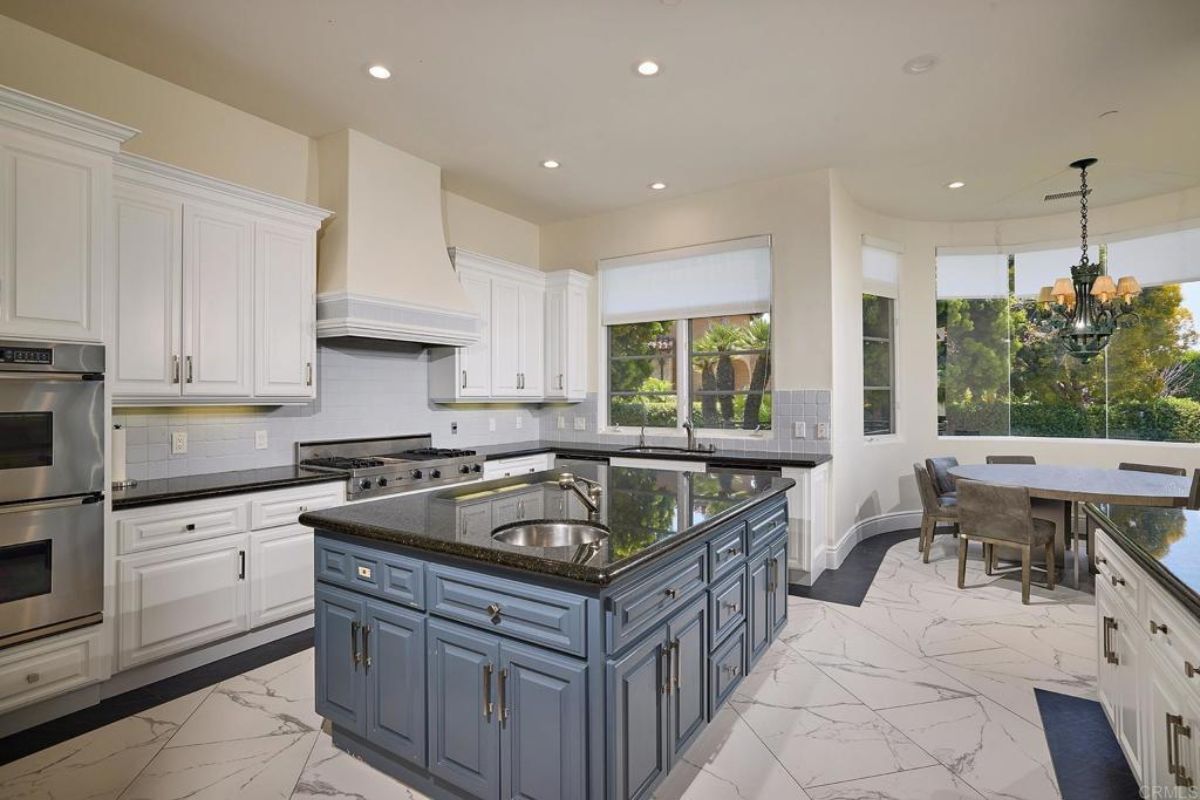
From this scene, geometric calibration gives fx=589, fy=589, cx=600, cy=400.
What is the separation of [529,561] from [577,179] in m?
3.92

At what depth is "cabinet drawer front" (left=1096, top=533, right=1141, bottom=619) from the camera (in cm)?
197

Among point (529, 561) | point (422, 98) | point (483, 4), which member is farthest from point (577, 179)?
point (529, 561)

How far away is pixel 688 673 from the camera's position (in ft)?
6.79

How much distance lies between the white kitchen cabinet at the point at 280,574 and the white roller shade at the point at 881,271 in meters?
5.25

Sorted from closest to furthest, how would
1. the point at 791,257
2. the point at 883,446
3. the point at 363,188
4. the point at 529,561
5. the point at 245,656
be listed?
the point at 529,561, the point at 245,656, the point at 363,188, the point at 791,257, the point at 883,446

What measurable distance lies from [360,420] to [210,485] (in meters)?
1.35

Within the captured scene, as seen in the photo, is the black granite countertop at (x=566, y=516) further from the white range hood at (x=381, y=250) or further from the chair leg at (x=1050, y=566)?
the chair leg at (x=1050, y=566)

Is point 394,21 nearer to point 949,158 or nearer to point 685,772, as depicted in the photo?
point 685,772

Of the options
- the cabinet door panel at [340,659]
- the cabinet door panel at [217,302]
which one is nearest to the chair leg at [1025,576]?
the cabinet door panel at [340,659]

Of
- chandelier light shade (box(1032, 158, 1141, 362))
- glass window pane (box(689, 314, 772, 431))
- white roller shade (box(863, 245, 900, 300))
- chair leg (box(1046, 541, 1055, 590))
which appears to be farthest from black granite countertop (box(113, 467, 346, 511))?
chandelier light shade (box(1032, 158, 1141, 362))

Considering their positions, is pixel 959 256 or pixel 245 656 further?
pixel 959 256

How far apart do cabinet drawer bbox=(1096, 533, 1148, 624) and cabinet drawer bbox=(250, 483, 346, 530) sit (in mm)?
3471

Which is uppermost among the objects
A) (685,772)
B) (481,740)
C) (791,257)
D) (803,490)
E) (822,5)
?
(822,5)

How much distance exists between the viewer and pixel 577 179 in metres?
4.84
